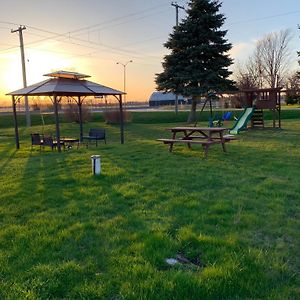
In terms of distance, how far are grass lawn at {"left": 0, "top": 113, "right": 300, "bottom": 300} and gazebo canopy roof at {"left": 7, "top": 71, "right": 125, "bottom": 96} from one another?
588 centimetres

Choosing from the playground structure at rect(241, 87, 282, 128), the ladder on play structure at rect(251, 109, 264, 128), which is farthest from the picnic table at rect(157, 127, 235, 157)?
the ladder on play structure at rect(251, 109, 264, 128)

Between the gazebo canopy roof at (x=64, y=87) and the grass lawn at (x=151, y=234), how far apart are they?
5884 millimetres

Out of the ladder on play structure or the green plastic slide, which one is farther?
the ladder on play structure

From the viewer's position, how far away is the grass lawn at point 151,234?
287 centimetres

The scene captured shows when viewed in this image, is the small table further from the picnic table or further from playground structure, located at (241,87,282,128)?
playground structure, located at (241,87,282,128)

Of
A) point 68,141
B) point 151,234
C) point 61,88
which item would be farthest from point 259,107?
point 151,234

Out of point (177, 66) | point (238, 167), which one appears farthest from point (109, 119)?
point (238, 167)

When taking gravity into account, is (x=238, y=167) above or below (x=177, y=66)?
below

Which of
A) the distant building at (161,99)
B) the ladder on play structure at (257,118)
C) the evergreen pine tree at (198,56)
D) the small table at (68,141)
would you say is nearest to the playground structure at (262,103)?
the ladder on play structure at (257,118)

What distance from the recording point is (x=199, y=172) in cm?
752

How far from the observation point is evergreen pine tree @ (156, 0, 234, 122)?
2461cm

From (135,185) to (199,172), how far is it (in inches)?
69.2

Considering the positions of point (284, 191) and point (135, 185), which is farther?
point (135, 185)

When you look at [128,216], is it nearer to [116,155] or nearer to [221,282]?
[221,282]
